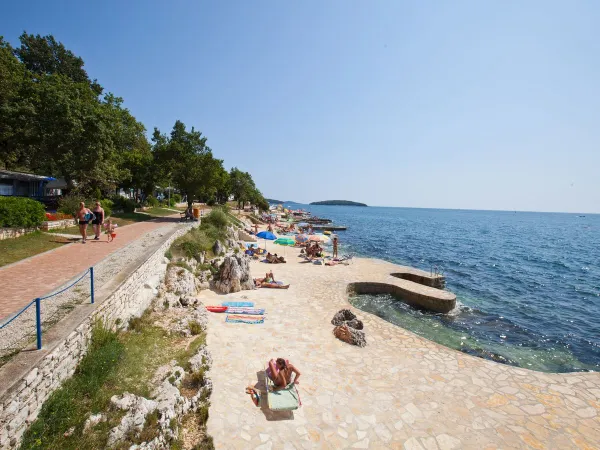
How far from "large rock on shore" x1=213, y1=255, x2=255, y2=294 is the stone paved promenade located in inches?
133

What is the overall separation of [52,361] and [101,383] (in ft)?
4.45

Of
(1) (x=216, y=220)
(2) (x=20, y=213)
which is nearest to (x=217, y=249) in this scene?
(1) (x=216, y=220)

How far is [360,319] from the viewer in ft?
44.1

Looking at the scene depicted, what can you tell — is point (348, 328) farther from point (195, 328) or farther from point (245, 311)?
point (195, 328)

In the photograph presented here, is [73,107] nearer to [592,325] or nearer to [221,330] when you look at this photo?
[221,330]

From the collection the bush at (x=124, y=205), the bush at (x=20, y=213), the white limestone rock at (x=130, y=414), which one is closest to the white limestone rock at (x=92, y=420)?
the white limestone rock at (x=130, y=414)

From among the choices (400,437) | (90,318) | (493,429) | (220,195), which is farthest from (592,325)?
(220,195)

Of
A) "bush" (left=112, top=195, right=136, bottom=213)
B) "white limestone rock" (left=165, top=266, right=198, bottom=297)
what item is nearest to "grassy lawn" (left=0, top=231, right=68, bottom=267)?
"white limestone rock" (left=165, top=266, right=198, bottom=297)

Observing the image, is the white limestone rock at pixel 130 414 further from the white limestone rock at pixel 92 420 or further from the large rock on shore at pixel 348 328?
the large rock on shore at pixel 348 328

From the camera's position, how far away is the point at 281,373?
8102 millimetres

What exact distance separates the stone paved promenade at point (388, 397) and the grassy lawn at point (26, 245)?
799 cm

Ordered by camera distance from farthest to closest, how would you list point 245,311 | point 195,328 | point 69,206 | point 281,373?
point 69,206
point 245,311
point 195,328
point 281,373

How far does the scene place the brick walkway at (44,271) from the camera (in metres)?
7.74

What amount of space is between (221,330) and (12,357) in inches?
266
